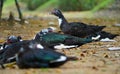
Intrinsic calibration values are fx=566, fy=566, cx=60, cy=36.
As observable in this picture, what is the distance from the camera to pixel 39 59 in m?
7.55

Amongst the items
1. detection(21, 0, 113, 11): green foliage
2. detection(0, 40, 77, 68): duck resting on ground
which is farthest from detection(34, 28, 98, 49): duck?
detection(21, 0, 113, 11): green foliage

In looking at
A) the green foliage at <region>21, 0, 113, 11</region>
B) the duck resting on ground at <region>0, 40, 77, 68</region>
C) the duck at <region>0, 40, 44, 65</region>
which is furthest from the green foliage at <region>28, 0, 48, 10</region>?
the duck resting on ground at <region>0, 40, 77, 68</region>

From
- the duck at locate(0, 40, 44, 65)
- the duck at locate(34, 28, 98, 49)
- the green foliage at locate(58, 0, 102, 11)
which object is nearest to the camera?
the duck at locate(0, 40, 44, 65)

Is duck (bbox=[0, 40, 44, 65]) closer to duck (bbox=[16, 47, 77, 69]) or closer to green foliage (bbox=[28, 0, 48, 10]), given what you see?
duck (bbox=[16, 47, 77, 69])

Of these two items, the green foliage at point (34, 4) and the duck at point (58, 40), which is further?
the green foliage at point (34, 4)

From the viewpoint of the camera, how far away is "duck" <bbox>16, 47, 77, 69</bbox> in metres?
7.56

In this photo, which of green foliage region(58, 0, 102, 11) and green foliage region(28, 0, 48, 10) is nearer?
green foliage region(58, 0, 102, 11)

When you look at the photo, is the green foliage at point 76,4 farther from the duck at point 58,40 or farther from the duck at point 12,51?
the duck at point 12,51

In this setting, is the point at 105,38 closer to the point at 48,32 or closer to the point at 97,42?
the point at 97,42

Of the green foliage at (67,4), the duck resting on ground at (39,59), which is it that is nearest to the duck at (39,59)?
the duck resting on ground at (39,59)

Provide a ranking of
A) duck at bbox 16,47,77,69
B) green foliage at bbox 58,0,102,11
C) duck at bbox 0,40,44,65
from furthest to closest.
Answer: green foliage at bbox 58,0,102,11 → duck at bbox 0,40,44,65 → duck at bbox 16,47,77,69

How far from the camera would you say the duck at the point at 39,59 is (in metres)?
7.56

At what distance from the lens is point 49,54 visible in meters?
7.60

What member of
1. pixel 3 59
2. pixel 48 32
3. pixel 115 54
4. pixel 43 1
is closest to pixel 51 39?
pixel 48 32
